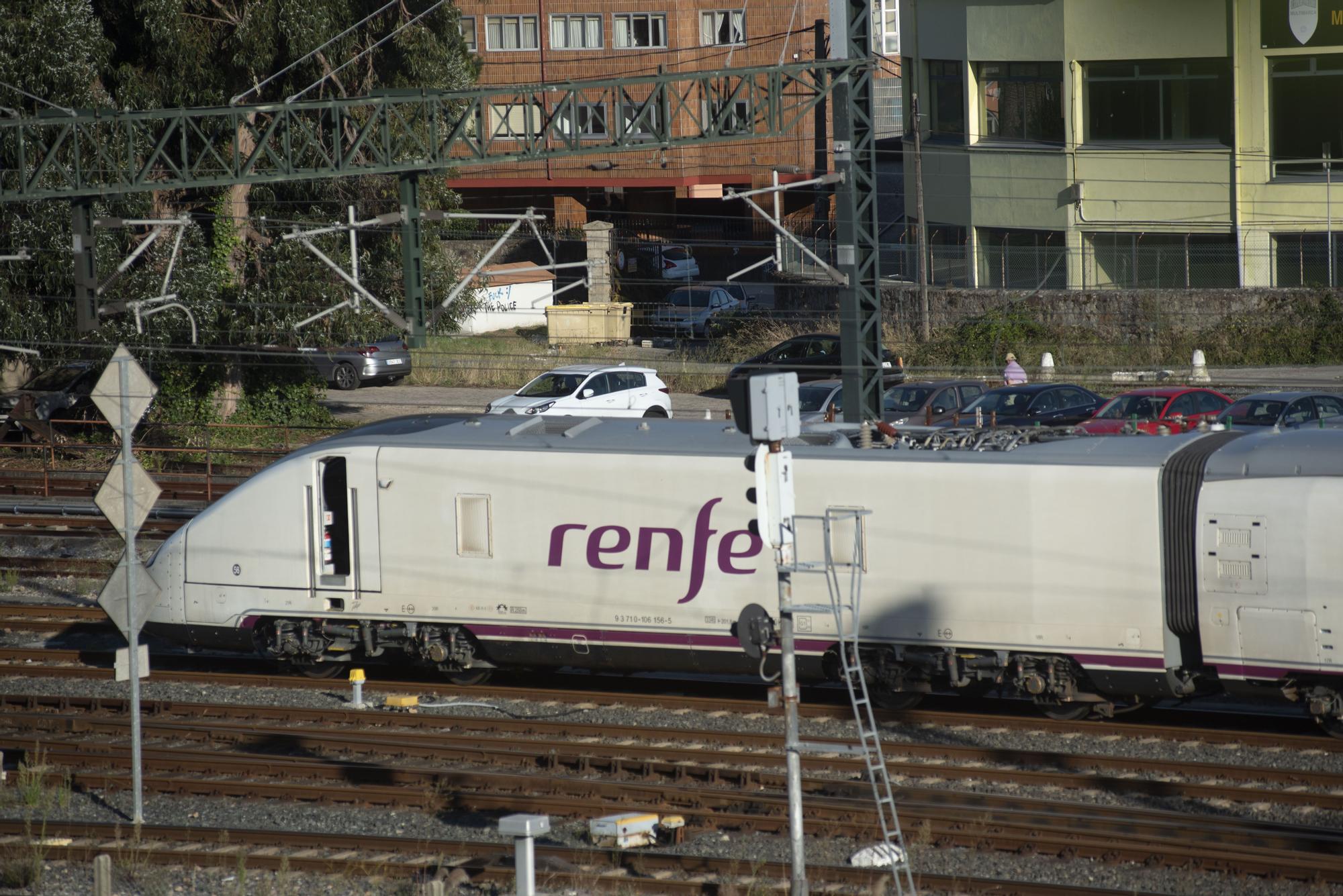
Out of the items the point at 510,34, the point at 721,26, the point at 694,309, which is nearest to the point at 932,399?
the point at 694,309

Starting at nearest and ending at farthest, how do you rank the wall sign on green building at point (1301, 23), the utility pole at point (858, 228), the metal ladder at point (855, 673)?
1. the metal ladder at point (855, 673)
2. the utility pole at point (858, 228)
3. the wall sign on green building at point (1301, 23)

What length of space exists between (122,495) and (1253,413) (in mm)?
16906

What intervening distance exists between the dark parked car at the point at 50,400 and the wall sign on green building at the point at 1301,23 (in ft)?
88.8

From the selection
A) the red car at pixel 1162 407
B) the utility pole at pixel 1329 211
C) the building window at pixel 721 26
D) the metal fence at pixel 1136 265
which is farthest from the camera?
the building window at pixel 721 26

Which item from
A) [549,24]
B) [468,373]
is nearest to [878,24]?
[549,24]

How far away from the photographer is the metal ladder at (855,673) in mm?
10133

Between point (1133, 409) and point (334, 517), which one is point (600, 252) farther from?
point (334, 517)

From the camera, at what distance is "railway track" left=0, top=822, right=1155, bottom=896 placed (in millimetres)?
10617

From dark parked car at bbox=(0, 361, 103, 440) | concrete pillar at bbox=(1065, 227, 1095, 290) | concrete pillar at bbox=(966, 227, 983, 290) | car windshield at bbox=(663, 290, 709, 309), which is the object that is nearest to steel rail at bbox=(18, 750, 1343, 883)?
dark parked car at bbox=(0, 361, 103, 440)

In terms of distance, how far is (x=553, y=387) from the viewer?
30469mm

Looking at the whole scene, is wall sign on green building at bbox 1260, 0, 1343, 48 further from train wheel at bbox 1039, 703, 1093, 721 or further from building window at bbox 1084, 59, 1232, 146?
train wheel at bbox 1039, 703, 1093, 721

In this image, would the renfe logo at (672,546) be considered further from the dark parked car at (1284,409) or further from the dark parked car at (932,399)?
the dark parked car at (932,399)

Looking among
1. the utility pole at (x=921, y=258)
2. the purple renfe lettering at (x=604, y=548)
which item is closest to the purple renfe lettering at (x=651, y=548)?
the purple renfe lettering at (x=604, y=548)

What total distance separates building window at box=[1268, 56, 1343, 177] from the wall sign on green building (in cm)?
48
